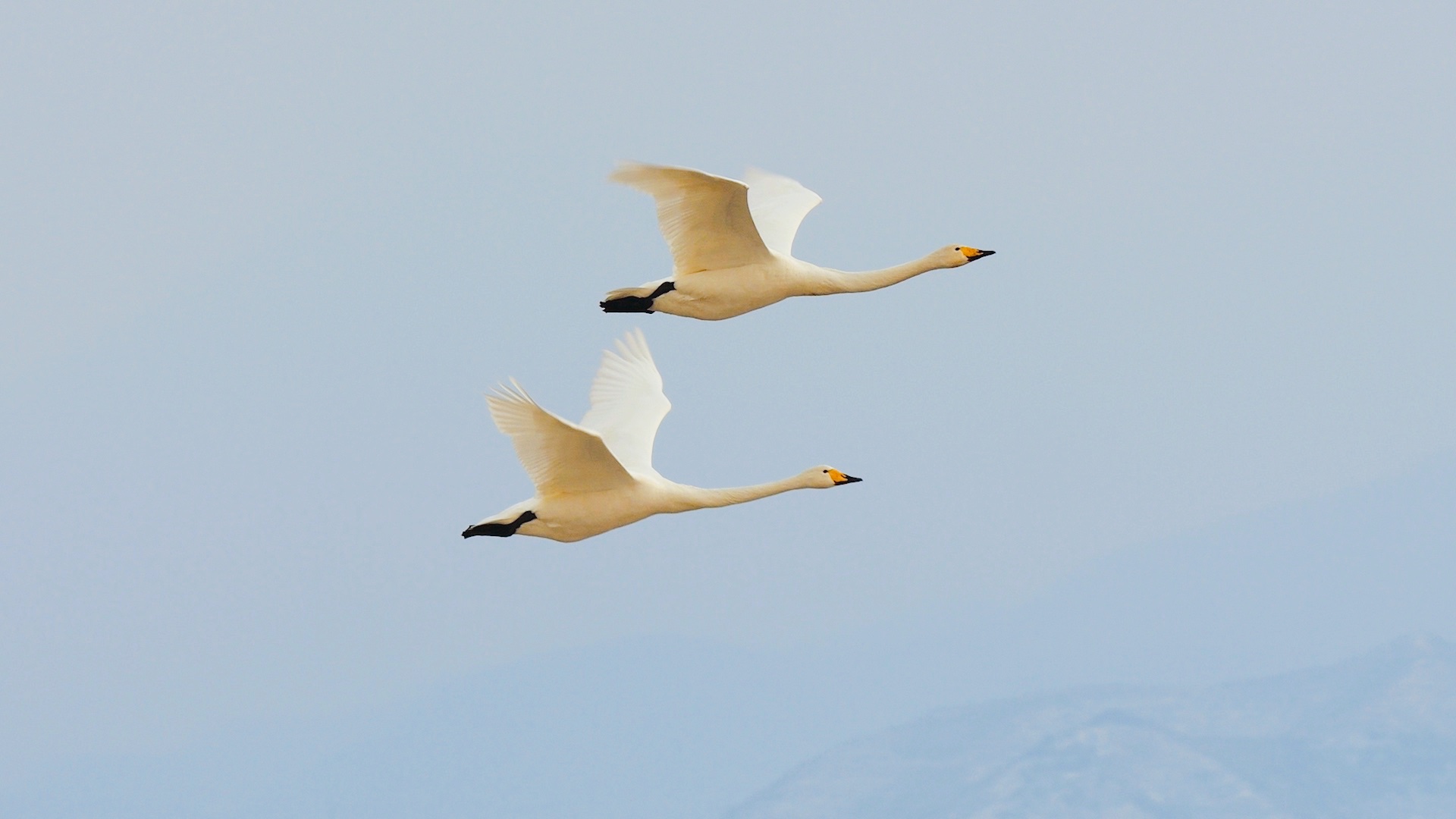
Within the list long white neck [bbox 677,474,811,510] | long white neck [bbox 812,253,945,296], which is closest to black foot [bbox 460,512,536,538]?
long white neck [bbox 677,474,811,510]

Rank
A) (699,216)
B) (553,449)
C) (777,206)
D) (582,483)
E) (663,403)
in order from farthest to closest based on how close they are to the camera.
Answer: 1. (777,206)
2. (663,403)
3. (699,216)
4. (582,483)
5. (553,449)

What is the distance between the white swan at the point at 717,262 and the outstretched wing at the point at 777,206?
1126 mm

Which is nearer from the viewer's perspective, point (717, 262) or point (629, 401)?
point (717, 262)

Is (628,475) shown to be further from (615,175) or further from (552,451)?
(615,175)

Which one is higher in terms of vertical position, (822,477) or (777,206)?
(777,206)

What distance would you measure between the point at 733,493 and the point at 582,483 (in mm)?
1942

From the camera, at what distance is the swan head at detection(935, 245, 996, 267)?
2939cm

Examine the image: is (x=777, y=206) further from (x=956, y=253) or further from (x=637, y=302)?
(x=637, y=302)

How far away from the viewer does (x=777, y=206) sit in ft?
103

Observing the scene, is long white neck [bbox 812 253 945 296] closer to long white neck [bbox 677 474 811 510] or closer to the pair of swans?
the pair of swans

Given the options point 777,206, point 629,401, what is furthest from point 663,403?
point 777,206

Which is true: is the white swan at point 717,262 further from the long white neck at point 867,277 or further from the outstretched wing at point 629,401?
the outstretched wing at point 629,401

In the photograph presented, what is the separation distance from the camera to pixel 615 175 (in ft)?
84.8

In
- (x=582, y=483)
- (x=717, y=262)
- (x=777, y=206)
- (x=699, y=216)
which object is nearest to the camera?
(x=582, y=483)
